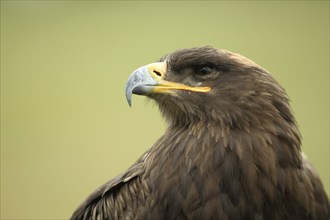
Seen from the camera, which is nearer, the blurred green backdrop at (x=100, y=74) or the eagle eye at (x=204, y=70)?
the eagle eye at (x=204, y=70)

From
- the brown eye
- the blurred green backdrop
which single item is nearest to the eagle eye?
the brown eye

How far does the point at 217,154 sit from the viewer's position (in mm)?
2896

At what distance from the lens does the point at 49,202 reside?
7.21 m

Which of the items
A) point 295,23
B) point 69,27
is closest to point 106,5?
point 69,27

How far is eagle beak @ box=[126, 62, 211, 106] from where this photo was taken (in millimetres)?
2963

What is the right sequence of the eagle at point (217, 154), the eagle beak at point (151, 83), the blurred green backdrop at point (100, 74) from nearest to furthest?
the eagle at point (217, 154), the eagle beak at point (151, 83), the blurred green backdrop at point (100, 74)

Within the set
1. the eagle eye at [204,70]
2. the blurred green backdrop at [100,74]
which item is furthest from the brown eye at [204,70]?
the blurred green backdrop at [100,74]

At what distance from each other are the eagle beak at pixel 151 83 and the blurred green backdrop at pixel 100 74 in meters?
4.01

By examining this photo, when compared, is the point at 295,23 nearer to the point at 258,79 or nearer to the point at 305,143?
the point at 305,143

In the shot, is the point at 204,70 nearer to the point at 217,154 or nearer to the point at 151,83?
the point at 151,83

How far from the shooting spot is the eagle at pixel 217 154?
284cm

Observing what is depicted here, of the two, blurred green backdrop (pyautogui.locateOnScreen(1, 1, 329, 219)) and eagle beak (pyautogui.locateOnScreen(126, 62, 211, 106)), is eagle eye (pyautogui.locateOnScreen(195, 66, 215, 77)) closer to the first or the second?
eagle beak (pyautogui.locateOnScreen(126, 62, 211, 106))

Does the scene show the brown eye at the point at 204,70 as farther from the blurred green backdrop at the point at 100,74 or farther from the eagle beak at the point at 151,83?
the blurred green backdrop at the point at 100,74

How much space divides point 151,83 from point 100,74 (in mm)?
5813
